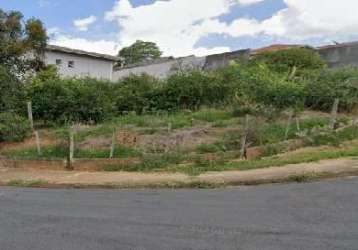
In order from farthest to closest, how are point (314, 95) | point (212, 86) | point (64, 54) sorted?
point (64, 54) → point (212, 86) → point (314, 95)

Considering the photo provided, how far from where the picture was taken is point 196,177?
12.1 meters

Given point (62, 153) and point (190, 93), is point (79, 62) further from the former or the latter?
point (62, 153)

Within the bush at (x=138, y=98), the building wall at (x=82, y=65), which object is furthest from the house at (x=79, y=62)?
the bush at (x=138, y=98)

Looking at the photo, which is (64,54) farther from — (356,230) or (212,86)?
(356,230)

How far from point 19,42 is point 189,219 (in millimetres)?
19459

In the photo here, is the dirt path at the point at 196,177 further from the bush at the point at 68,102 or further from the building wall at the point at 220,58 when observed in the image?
the building wall at the point at 220,58

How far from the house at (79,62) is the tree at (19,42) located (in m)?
6.66

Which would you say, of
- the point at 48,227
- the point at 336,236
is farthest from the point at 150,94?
the point at 336,236

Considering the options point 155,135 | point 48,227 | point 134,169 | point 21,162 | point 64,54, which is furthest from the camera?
point 64,54

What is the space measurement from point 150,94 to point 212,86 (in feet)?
8.63

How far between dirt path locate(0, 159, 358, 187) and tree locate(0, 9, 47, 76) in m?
11.9

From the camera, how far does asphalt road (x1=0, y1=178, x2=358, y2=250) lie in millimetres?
6652

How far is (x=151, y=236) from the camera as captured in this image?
7012mm

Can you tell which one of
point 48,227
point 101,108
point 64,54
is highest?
point 64,54
